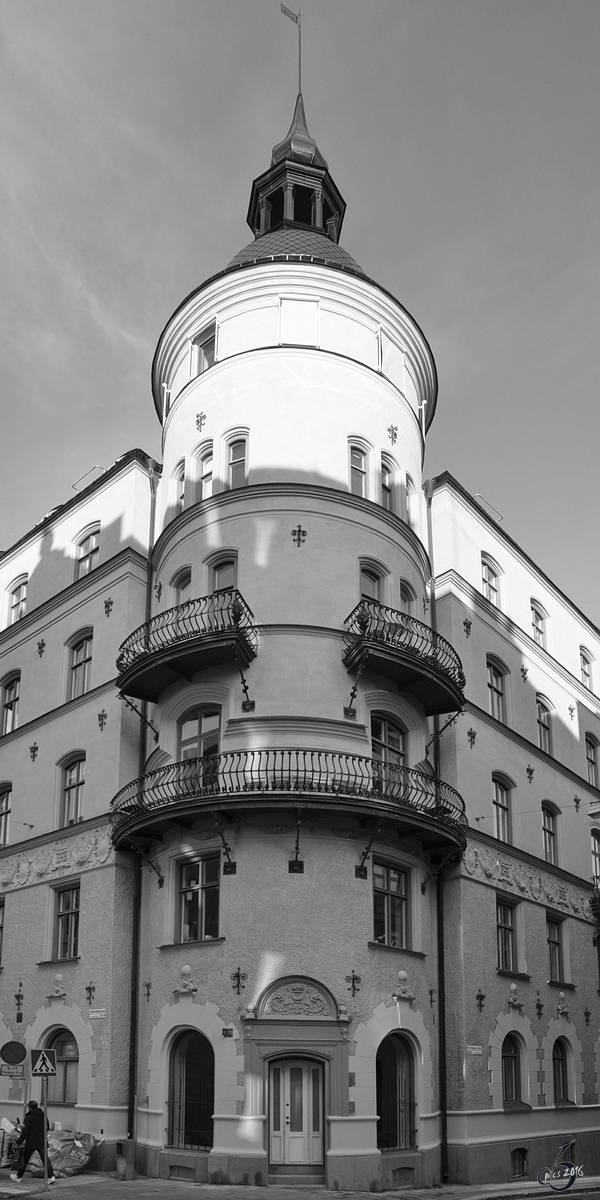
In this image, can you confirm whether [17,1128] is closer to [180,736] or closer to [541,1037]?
[180,736]

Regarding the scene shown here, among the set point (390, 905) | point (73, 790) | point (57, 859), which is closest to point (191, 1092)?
point (390, 905)

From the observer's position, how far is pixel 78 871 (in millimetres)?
29703

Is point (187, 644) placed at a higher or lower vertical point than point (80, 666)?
lower

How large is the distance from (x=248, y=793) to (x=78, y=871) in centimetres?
736

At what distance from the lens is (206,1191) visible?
73.2ft

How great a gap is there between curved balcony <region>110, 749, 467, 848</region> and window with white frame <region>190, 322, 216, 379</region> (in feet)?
40.5

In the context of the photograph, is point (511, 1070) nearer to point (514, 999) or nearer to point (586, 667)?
point (514, 999)

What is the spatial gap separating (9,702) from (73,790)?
6231 millimetres

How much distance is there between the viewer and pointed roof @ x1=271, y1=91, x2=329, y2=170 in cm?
3919

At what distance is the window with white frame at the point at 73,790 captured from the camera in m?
31.3

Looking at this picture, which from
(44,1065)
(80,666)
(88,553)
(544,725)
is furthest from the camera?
(544,725)

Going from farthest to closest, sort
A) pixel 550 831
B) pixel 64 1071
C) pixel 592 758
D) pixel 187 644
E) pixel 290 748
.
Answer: pixel 592 758 → pixel 550 831 → pixel 64 1071 → pixel 187 644 → pixel 290 748

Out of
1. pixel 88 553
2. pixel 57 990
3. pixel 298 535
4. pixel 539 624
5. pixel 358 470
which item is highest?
pixel 358 470

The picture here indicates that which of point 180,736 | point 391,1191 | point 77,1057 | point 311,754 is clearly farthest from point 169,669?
point 391,1191
